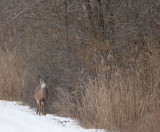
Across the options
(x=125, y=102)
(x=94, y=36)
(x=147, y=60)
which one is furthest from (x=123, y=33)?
(x=125, y=102)

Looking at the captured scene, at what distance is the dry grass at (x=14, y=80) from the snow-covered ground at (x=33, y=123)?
2.34 m

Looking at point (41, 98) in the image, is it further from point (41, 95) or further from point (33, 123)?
point (33, 123)

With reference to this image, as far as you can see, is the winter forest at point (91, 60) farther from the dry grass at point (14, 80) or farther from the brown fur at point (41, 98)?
the brown fur at point (41, 98)

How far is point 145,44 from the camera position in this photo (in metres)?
11.8

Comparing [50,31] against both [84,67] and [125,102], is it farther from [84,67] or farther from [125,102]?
[125,102]

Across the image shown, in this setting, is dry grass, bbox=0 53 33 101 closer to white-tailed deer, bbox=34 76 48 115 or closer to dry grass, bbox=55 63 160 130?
white-tailed deer, bbox=34 76 48 115

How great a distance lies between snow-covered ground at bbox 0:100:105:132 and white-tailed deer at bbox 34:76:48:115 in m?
0.43

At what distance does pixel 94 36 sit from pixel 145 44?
58.8 inches

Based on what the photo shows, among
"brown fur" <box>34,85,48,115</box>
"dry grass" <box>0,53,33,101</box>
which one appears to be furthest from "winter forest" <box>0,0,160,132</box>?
"brown fur" <box>34,85,48,115</box>

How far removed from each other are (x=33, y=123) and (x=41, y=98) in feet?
8.11

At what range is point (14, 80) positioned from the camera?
1484cm

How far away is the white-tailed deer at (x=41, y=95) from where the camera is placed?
1264cm

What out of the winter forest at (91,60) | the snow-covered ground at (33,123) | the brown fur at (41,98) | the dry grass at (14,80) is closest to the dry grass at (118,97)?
the winter forest at (91,60)

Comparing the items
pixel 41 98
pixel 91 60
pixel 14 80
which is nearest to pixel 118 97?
pixel 91 60
